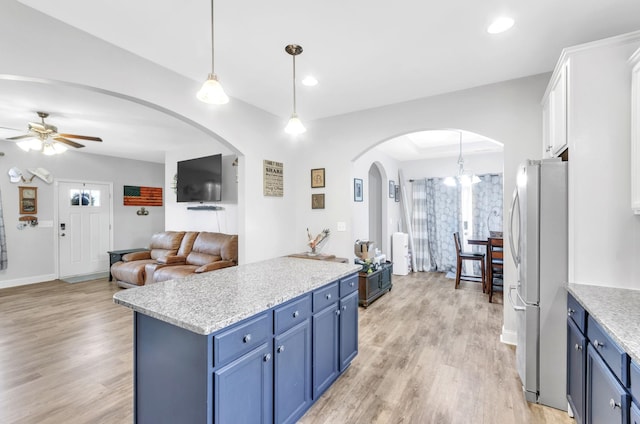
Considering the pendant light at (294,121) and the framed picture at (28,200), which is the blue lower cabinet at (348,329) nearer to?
the pendant light at (294,121)

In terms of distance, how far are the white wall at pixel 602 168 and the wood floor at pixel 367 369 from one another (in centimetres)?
106

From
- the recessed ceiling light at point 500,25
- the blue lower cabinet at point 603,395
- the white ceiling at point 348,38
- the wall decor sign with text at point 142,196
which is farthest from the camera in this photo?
Answer: the wall decor sign with text at point 142,196

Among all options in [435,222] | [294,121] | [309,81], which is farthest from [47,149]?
[435,222]

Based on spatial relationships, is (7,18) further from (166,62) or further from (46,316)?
(46,316)

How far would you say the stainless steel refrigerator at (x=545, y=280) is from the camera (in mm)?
1998

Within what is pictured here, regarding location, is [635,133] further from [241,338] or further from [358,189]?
[358,189]

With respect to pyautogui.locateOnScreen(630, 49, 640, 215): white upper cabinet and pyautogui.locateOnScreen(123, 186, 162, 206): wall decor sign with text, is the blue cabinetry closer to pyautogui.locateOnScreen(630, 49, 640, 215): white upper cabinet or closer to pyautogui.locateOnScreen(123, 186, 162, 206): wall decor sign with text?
pyautogui.locateOnScreen(630, 49, 640, 215): white upper cabinet

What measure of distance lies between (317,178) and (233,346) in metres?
3.10

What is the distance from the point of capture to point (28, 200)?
566cm

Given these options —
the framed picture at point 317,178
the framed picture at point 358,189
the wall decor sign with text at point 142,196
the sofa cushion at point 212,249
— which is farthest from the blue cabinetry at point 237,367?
the wall decor sign with text at point 142,196

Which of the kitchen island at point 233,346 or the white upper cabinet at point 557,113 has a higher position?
the white upper cabinet at point 557,113

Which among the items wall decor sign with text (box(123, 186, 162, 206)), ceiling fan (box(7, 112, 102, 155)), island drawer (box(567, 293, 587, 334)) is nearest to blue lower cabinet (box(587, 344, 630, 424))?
island drawer (box(567, 293, 587, 334))

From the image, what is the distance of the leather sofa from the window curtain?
4.19 m

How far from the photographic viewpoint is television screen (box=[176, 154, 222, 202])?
508 cm
